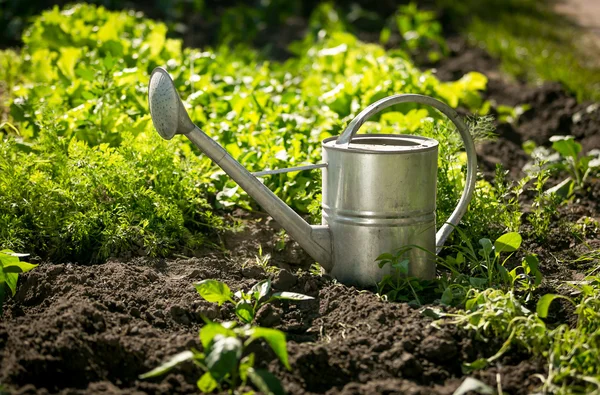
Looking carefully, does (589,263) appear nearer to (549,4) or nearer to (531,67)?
(531,67)

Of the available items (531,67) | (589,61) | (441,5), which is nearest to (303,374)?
(531,67)

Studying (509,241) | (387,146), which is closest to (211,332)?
(387,146)

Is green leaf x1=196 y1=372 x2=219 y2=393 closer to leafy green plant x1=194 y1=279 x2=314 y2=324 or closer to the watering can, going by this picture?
leafy green plant x1=194 y1=279 x2=314 y2=324

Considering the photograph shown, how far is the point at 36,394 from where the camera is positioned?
1.86m

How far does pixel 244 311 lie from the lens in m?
2.23

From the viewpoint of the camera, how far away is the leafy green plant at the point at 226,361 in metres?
1.80

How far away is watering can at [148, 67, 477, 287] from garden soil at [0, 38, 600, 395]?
12 centimetres

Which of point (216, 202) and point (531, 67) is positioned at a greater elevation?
point (531, 67)

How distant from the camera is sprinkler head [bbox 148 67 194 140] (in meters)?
2.32

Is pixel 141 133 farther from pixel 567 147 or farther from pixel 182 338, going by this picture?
pixel 567 147

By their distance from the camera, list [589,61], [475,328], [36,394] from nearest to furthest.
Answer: [36,394] → [475,328] → [589,61]

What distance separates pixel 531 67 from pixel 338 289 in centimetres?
380

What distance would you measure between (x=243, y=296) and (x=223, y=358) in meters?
0.46

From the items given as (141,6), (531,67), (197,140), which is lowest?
(197,140)
